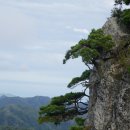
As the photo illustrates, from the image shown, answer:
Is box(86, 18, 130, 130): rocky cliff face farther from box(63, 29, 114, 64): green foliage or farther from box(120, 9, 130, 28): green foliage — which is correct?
box(120, 9, 130, 28): green foliage

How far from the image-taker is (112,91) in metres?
21.0

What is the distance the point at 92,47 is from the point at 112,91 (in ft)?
9.88

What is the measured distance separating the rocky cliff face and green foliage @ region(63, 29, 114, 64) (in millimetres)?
535

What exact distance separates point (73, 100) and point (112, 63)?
4.50m

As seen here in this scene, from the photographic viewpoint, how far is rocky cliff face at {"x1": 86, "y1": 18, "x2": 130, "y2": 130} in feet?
66.6

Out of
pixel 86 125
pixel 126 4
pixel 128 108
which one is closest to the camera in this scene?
pixel 128 108

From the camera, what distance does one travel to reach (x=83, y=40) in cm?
2273

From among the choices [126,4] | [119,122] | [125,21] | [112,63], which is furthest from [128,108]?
[126,4]

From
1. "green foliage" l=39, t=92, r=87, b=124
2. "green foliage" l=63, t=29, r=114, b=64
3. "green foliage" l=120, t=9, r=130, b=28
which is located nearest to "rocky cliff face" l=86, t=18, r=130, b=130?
"green foliage" l=63, t=29, r=114, b=64

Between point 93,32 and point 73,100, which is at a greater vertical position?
point 93,32

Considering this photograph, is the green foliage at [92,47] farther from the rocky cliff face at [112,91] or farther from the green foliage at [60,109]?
the green foliage at [60,109]

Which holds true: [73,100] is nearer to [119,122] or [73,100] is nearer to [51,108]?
[51,108]

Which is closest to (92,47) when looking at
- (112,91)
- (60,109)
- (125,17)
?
(112,91)

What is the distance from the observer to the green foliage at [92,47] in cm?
2175
